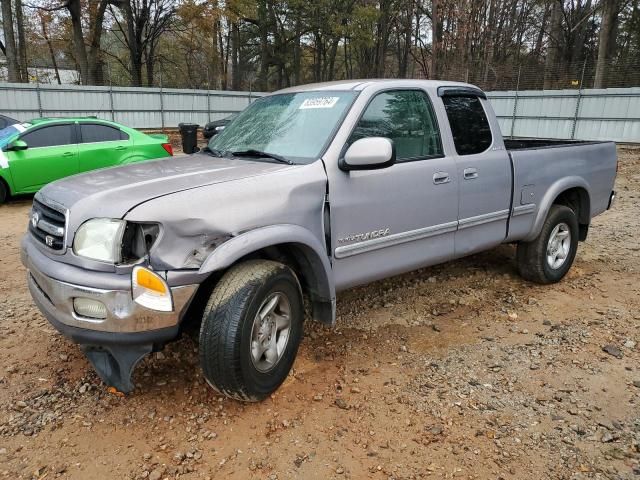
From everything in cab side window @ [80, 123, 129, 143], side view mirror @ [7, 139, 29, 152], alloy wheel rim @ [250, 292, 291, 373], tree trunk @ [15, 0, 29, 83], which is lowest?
alloy wheel rim @ [250, 292, 291, 373]

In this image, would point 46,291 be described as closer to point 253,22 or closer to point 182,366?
point 182,366

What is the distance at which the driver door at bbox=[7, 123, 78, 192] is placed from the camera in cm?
830

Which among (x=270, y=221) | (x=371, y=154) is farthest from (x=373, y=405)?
(x=371, y=154)

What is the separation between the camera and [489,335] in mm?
3896

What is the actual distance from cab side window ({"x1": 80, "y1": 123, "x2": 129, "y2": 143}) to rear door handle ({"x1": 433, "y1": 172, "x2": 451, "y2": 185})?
7.46 metres

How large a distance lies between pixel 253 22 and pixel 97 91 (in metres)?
15.0

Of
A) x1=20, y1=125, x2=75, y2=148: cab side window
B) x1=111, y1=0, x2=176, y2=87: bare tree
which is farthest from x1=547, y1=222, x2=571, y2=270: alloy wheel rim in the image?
x1=111, y1=0, x2=176, y2=87: bare tree

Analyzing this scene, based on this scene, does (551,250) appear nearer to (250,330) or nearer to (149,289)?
(250,330)

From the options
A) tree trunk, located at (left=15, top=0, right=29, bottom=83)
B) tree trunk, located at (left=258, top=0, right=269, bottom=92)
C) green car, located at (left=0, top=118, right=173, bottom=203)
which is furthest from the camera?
tree trunk, located at (left=258, top=0, right=269, bottom=92)

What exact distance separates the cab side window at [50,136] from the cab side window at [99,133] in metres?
0.23

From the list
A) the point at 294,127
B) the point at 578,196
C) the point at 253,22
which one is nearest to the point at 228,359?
the point at 294,127

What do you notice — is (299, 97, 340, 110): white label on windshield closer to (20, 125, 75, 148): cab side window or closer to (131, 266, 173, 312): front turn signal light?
(131, 266, 173, 312): front turn signal light

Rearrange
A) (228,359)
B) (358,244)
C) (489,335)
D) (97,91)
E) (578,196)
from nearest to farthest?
(228,359), (358,244), (489,335), (578,196), (97,91)

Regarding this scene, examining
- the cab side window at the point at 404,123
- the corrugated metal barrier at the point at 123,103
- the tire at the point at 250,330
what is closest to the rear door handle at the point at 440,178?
the cab side window at the point at 404,123
